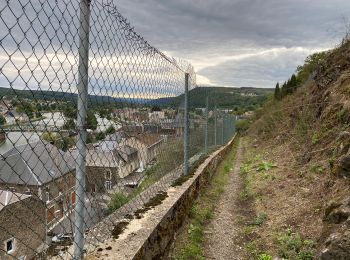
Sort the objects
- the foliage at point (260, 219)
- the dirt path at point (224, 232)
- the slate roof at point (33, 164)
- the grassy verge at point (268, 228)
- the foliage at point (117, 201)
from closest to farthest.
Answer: the slate roof at point (33, 164) → the foliage at point (117, 201) → the grassy verge at point (268, 228) → the dirt path at point (224, 232) → the foliage at point (260, 219)

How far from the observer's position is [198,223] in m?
5.96

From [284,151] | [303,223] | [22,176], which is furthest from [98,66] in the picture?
[284,151]

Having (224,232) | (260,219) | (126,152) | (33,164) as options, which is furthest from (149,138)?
(33,164)

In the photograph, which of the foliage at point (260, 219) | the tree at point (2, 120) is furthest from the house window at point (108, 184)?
the foliage at point (260, 219)

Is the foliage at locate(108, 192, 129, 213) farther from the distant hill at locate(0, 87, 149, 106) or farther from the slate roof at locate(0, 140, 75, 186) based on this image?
the slate roof at locate(0, 140, 75, 186)

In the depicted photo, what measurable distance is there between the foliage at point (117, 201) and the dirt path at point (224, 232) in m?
1.53

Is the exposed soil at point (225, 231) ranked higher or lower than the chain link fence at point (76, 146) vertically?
lower

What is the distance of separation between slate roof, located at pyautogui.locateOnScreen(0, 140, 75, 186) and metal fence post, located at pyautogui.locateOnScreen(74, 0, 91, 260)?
20 cm

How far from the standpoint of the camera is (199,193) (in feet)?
24.7

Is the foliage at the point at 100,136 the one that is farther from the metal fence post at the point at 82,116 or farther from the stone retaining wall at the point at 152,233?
the stone retaining wall at the point at 152,233

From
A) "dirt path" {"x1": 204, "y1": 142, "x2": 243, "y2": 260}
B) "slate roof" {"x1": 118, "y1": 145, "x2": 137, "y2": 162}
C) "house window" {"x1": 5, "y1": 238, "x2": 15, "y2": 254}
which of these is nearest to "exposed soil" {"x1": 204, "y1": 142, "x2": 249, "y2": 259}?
"dirt path" {"x1": 204, "y1": 142, "x2": 243, "y2": 260}

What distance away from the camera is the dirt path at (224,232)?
5.03 meters

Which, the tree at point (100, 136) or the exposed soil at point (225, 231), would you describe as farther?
the exposed soil at point (225, 231)

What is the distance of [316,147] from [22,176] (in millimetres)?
7326
